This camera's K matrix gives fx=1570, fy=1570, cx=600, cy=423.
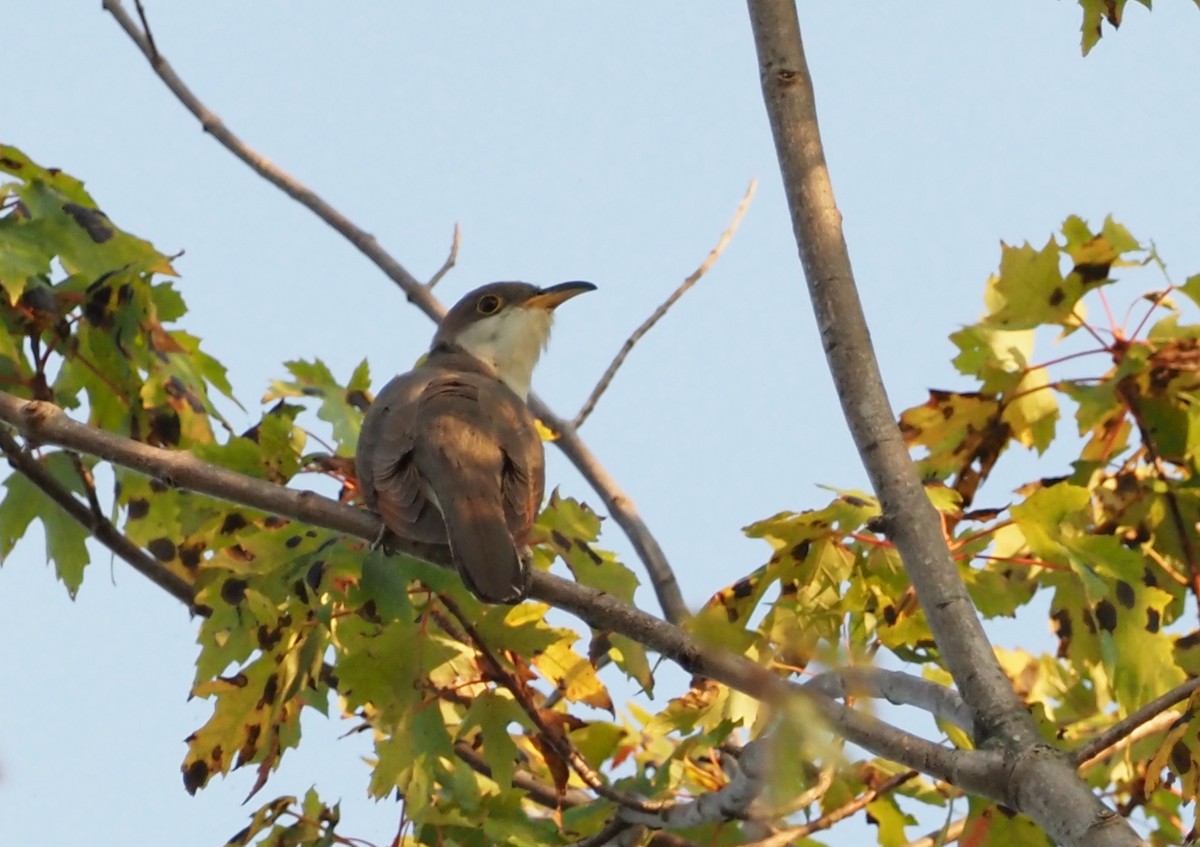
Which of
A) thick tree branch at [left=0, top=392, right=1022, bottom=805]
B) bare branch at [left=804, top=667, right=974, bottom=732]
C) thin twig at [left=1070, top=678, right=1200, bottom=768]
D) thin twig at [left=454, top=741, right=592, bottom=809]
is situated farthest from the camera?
thin twig at [left=454, top=741, right=592, bottom=809]

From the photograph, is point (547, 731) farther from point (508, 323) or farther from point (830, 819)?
point (508, 323)

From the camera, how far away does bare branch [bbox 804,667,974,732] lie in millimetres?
3760

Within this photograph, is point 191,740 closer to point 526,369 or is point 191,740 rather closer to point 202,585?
point 202,585

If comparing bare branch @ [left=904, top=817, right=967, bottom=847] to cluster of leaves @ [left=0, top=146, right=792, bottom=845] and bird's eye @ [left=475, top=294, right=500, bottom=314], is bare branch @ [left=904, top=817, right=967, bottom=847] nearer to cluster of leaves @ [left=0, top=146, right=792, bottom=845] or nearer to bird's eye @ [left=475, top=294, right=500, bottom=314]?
cluster of leaves @ [left=0, top=146, right=792, bottom=845]

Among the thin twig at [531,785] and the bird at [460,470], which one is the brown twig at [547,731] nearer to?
the bird at [460,470]

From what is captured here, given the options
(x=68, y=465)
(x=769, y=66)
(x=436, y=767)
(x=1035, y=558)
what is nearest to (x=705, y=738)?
(x=436, y=767)

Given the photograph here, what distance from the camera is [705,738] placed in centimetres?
464

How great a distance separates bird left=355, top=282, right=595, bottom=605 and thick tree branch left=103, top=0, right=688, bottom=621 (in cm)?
64

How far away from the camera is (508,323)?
698cm

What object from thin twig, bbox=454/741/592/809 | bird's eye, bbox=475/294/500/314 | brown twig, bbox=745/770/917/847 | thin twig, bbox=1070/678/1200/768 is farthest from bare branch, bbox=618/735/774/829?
bird's eye, bbox=475/294/500/314

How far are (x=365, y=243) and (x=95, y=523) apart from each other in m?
2.17

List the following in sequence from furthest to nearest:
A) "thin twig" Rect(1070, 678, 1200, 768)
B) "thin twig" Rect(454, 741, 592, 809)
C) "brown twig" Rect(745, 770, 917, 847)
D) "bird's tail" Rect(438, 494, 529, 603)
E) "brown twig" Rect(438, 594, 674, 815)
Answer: "thin twig" Rect(454, 741, 592, 809) → "brown twig" Rect(745, 770, 917, 847) → "brown twig" Rect(438, 594, 674, 815) → "bird's tail" Rect(438, 494, 529, 603) → "thin twig" Rect(1070, 678, 1200, 768)

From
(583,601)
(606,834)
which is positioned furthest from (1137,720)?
(606,834)

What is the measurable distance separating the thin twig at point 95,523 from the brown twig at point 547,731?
1.24 metres
